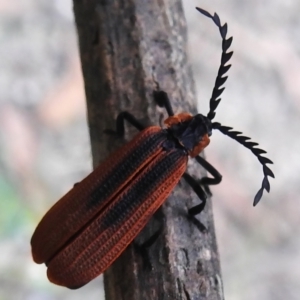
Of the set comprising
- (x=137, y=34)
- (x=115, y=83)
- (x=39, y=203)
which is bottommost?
(x=115, y=83)

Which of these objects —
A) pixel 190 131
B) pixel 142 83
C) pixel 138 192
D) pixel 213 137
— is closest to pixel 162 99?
pixel 142 83

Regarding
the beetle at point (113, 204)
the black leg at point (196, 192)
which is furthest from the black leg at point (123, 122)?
the black leg at point (196, 192)

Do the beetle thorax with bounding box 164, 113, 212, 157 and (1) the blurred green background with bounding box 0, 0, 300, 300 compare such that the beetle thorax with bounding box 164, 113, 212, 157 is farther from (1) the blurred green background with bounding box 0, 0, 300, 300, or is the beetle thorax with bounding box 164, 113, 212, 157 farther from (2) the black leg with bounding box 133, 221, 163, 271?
(1) the blurred green background with bounding box 0, 0, 300, 300

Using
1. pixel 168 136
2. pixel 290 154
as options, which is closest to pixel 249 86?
pixel 290 154

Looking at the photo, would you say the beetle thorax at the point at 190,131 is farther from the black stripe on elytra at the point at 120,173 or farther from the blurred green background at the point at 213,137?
the blurred green background at the point at 213,137

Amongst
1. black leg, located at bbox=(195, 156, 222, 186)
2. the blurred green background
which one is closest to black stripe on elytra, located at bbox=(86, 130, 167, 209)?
black leg, located at bbox=(195, 156, 222, 186)

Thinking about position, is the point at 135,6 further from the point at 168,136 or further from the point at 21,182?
the point at 21,182

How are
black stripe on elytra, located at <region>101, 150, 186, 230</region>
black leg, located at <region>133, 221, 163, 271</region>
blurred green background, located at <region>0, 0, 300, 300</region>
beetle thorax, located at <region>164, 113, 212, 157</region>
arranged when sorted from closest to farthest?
black leg, located at <region>133, 221, 163, 271</region>
black stripe on elytra, located at <region>101, 150, 186, 230</region>
beetle thorax, located at <region>164, 113, 212, 157</region>
blurred green background, located at <region>0, 0, 300, 300</region>

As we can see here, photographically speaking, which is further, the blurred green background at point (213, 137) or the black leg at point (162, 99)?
the blurred green background at point (213, 137)
